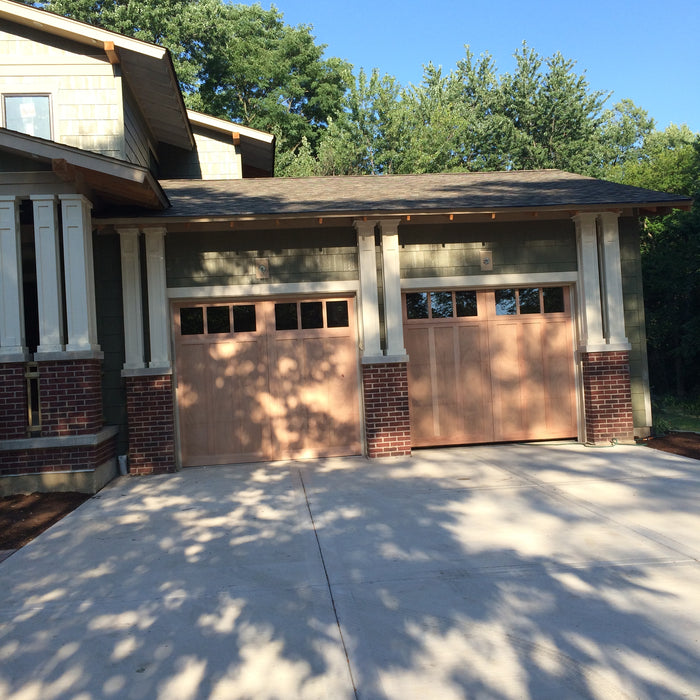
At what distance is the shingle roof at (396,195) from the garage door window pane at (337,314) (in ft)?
4.78

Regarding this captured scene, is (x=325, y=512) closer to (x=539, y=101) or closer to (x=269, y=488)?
(x=269, y=488)

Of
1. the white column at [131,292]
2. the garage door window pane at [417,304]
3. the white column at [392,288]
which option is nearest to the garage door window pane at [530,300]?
the garage door window pane at [417,304]

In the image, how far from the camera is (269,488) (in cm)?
762

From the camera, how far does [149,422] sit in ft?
28.8

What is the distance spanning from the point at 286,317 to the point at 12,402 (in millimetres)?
3818

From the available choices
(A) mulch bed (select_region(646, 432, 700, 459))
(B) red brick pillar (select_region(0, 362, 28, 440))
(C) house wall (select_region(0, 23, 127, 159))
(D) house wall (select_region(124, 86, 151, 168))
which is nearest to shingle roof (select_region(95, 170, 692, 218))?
(D) house wall (select_region(124, 86, 151, 168))

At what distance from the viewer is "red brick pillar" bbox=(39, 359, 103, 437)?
7691mm

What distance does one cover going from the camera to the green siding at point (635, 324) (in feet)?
32.5

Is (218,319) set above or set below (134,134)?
below

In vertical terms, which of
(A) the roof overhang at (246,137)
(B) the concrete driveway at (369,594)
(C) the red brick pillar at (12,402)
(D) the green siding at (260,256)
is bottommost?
(B) the concrete driveway at (369,594)

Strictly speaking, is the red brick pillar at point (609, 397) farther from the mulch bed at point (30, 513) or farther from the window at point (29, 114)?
the window at point (29, 114)

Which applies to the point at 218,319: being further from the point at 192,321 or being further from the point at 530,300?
the point at 530,300

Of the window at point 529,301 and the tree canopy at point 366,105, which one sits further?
the tree canopy at point 366,105

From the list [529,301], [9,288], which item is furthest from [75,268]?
[529,301]
